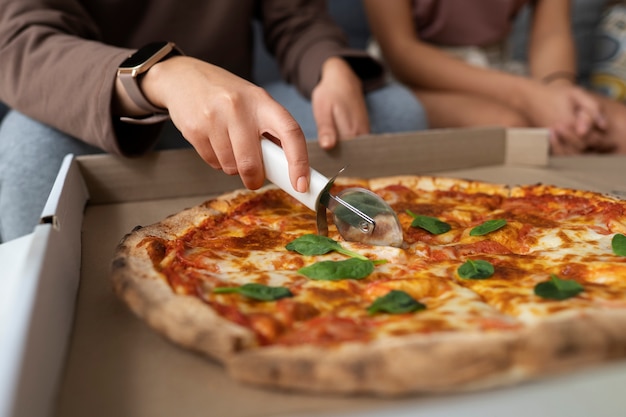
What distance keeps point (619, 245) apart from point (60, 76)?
3.16 ft

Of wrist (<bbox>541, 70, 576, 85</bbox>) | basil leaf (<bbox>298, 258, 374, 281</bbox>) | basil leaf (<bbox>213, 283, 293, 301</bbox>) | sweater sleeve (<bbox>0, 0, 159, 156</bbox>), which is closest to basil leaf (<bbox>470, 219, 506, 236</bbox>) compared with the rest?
basil leaf (<bbox>298, 258, 374, 281</bbox>)

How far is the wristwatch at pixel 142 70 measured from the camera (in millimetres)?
1076

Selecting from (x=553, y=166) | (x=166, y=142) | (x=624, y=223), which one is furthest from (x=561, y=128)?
(x=166, y=142)

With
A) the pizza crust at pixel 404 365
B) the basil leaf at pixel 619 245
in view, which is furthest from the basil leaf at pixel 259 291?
the basil leaf at pixel 619 245

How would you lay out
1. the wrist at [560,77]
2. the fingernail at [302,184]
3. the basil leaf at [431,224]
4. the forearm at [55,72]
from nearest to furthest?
the fingernail at [302,184]
the basil leaf at [431,224]
the forearm at [55,72]
the wrist at [560,77]

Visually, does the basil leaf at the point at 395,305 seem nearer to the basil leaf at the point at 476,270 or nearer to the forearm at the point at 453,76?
the basil leaf at the point at 476,270

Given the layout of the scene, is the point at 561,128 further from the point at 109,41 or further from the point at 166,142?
the point at 109,41

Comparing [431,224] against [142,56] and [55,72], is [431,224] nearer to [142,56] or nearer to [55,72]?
[142,56]

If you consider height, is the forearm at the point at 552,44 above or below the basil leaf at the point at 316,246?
above

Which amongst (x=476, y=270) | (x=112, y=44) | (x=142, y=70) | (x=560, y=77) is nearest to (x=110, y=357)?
(x=476, y=270)

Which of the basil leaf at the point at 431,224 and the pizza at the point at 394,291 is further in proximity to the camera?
the basil leaf at the point at 431,224

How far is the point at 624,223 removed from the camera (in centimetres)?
99

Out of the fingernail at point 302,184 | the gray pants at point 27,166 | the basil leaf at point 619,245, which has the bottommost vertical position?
the gray pants at point 27,166

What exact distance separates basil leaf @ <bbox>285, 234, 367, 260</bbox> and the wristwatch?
39 centimetres
